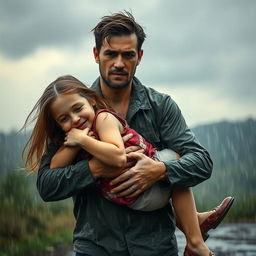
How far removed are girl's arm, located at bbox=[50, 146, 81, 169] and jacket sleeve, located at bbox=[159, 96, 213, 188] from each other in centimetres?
55

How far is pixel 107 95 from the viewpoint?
4.19 metres

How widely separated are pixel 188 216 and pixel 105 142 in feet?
2.27

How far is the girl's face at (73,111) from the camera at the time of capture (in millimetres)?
3822

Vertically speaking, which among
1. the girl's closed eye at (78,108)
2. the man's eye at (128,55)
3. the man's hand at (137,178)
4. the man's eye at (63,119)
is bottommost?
the man's hand at (137,178)

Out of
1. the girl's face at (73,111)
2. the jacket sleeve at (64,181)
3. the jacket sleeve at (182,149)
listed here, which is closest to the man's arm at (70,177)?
the jacket sleeve at (64,181)

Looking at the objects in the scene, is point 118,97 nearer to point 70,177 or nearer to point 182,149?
point 182,149

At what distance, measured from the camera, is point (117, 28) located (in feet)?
13.4

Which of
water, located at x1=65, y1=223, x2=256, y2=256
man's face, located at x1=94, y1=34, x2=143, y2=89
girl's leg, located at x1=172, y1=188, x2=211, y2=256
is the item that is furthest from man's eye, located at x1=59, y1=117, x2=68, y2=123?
water, located at x1=65, y1=223, x2=256, y2=256

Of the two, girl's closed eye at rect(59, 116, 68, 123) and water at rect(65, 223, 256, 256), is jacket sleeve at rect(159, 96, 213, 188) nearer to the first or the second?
girl's closed eye at rect(59, 116, 68, 123)

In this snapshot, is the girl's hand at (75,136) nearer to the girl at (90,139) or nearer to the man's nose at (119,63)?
the girl at (90,139)

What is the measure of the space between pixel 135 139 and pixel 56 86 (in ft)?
1.87

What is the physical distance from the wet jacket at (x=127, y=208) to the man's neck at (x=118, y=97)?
0.26 feet

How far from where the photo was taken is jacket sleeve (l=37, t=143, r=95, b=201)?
380 centimetres

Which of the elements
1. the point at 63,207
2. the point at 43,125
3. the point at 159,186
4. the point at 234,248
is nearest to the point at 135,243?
the point at 159,186
